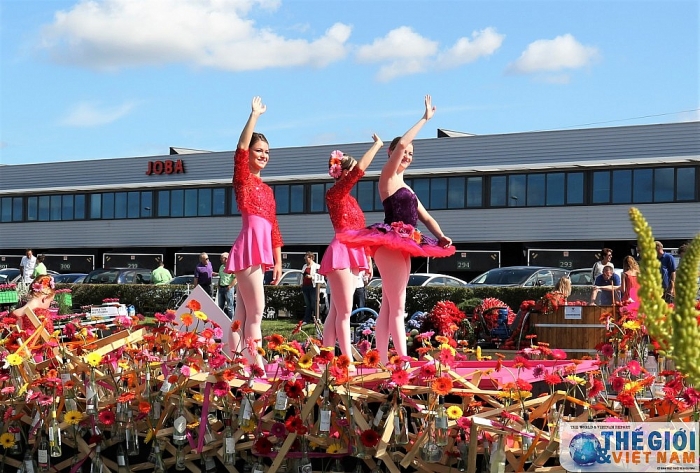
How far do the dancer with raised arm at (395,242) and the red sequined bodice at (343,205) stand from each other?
0.28m

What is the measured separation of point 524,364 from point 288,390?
111 centimetres

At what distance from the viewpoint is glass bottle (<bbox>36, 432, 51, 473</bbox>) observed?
5.29m

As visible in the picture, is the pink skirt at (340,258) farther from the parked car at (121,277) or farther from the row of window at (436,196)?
the row of window at (436,196)

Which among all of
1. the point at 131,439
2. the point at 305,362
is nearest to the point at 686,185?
the point at 305,362

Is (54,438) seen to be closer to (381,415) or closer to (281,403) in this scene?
(281,403)

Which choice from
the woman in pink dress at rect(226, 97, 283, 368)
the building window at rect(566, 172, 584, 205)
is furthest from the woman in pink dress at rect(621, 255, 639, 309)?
the building window at rect(566, 172, 584, 205)

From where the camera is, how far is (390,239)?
6.82 m

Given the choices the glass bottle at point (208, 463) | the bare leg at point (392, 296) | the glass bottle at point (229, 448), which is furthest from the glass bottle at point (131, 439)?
the bare leg at point (392, 296)

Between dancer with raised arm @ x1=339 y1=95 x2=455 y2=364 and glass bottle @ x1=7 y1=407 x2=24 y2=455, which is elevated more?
dancer with raised arm @ x1=339 y1=95 x2=455 y2=364

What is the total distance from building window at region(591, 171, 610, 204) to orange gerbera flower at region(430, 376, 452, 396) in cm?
3335

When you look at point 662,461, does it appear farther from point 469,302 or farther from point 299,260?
point 299,260

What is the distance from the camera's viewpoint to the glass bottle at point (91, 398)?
5.24 m

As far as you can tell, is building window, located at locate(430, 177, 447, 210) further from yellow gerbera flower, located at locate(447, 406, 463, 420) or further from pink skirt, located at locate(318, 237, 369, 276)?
yellow gerbera flower, located at locate(447, 406, 463, 420)

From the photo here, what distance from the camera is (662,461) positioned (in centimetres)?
388
